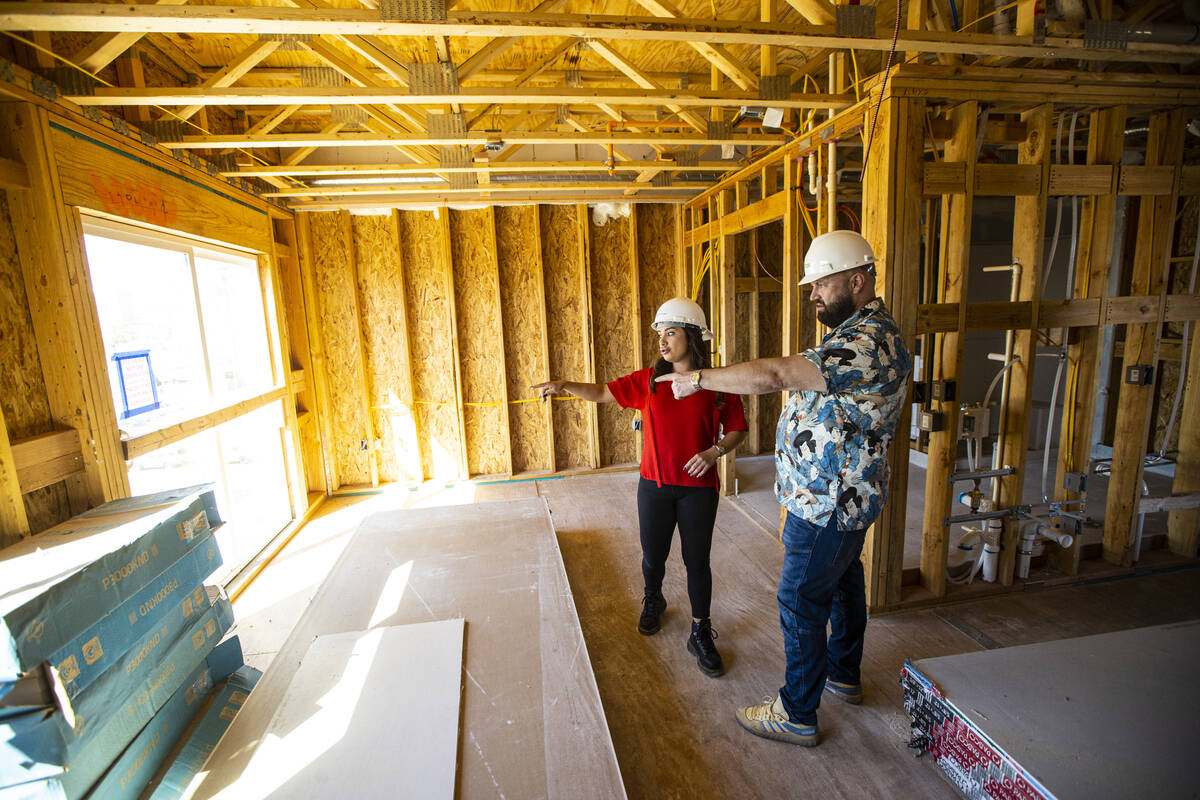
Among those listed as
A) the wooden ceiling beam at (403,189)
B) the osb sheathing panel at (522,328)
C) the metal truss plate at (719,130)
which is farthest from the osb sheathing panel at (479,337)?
the metal truss plate at (719,130)

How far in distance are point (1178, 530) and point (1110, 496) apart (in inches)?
24.8

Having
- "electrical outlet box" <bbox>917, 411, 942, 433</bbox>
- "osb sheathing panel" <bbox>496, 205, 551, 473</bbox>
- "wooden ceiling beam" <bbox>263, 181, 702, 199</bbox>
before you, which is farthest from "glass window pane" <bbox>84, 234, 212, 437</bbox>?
"electrical outlet box" <bbox>917, 411, 942, 433</bbox>

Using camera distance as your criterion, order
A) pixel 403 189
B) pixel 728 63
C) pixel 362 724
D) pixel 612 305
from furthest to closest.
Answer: pixel 612 305, pixel 403 189, pixel 728 63, pixel 362 724

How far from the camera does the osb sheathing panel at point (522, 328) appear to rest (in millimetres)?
5621

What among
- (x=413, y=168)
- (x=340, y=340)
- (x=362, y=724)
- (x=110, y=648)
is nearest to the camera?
(x=110, y=648)

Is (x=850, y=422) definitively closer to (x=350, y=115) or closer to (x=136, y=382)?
(x=350, y=115)

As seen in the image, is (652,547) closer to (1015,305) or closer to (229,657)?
(229,657)

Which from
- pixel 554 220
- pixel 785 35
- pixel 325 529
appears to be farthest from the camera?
pixel 554 220

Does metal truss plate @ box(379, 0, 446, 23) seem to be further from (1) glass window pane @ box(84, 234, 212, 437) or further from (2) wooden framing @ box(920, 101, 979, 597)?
(2) wooden framing @ box(920, 101, 979, 597)

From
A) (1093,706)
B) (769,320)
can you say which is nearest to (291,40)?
(1093,706)

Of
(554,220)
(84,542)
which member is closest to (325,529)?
(84,542)

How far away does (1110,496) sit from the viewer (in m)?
3.31

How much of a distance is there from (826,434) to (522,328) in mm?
4328

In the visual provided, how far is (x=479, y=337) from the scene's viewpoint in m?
5.71
